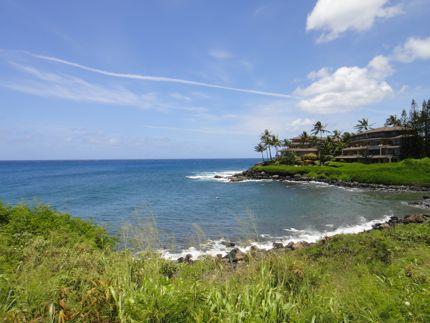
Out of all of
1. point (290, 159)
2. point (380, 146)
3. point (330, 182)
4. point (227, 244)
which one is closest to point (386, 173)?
point (330, 182)

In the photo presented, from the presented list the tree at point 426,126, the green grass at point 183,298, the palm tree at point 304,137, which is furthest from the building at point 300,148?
the green grass at point 183,298

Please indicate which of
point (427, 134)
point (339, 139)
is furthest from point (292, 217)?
point (339, 139)

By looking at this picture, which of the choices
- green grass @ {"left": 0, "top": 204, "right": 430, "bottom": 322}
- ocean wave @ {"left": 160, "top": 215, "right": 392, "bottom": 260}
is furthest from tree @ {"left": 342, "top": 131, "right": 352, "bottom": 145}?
green grass @ {"left": 0, "top": 204, "right": 430, "bottom": 322}

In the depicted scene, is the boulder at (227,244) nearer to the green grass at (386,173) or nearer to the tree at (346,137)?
the green grass at (386,173)

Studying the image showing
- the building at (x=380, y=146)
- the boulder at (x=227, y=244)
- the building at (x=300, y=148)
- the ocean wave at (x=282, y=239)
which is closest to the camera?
the ocean wave at (x=282, y=239)

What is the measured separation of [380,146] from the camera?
215 feet

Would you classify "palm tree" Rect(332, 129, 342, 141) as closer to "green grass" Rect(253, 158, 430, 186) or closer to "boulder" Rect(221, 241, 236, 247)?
"green grass" Rect(253, 158, 430, 186)

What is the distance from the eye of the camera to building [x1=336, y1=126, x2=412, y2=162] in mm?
63594

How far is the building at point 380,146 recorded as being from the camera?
63.6 metres

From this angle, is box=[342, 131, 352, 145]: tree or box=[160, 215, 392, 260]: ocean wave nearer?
box=[160, 215, 392, 260]: ocean wave

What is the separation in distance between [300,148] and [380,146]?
24.6m

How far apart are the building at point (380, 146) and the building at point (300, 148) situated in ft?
31.3

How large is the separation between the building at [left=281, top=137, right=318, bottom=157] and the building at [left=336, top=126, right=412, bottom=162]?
375 inches

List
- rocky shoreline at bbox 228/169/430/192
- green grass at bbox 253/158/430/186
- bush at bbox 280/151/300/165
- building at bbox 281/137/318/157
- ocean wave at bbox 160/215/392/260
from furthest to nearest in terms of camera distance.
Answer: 1. building at bbox 281/137/318/157
2. bush at bbox 280/151/300/165
3. green grass at bbox 253/158/430/186
4. rocky shoreline at bbox 228/169/430/192
5. ocean wave at bbox 160/215/392/260
